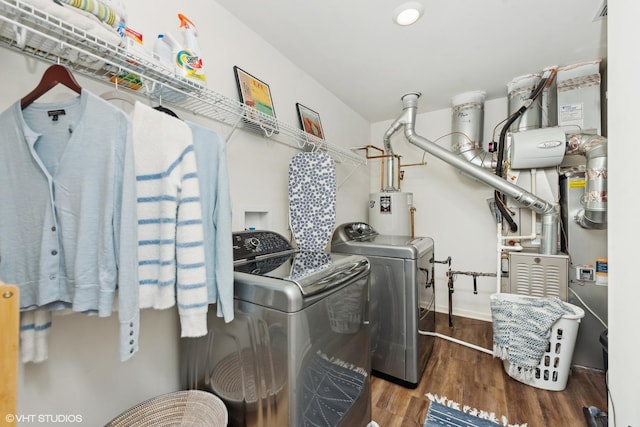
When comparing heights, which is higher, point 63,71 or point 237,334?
point 63,71

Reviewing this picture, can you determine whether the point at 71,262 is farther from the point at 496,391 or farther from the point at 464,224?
the point at 464,224

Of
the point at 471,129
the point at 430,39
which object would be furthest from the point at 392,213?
the point at 430,39

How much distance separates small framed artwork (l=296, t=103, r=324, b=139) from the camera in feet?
7.08

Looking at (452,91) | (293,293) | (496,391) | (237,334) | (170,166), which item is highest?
(452,91)

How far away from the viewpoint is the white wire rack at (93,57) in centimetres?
70

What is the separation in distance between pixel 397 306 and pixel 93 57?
6.62 feet

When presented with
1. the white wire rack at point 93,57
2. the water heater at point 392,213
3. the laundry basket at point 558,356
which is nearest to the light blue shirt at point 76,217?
the white wire rack at point 93,57

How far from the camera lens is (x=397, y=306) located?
1.87m

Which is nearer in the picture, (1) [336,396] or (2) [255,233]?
(1) [336,396]

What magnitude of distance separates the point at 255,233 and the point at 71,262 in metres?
0.85

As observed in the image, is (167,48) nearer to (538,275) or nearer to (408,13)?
(408,13)
